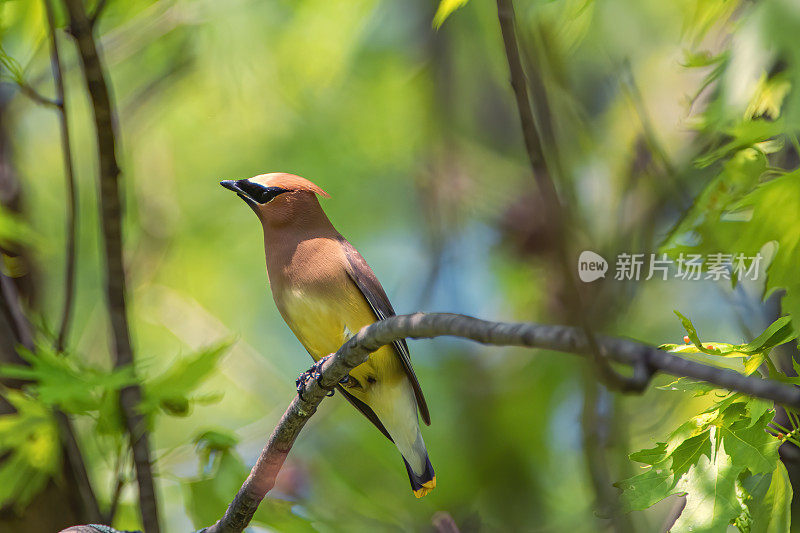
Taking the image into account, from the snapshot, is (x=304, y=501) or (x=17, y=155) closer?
(x=304, y=501)

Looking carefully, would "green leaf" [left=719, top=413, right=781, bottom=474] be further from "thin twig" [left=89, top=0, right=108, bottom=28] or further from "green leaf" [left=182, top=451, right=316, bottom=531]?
"thin twig" [left=89, top=0, right=108, bottom=28]

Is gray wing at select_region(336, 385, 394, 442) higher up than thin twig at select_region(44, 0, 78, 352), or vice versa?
thin twig at select_region(44, 0, 78, 352)

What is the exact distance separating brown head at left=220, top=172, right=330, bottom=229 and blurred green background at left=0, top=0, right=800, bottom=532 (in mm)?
916

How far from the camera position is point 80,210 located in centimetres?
461

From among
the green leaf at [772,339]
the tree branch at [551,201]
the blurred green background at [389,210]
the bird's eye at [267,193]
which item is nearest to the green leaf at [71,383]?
the blurred green background at [389,210]

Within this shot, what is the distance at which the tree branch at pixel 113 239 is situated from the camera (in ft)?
7.98

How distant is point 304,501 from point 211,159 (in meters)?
2.32

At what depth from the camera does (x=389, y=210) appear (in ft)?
14.2

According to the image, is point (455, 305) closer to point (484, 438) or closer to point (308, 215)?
point (484, 438)

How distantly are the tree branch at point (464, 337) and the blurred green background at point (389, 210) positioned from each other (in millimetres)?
778

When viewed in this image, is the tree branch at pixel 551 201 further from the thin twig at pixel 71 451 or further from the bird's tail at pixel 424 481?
the thin twig at pixel 71 451

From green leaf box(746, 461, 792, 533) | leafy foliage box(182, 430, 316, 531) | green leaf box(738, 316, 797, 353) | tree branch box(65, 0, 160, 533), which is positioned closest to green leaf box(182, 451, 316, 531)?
leafy foliage box(182, 430, 316, 531)

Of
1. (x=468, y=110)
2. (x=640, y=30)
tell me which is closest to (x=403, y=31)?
(x=468, y=110)

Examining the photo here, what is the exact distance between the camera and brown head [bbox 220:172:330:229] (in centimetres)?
232
